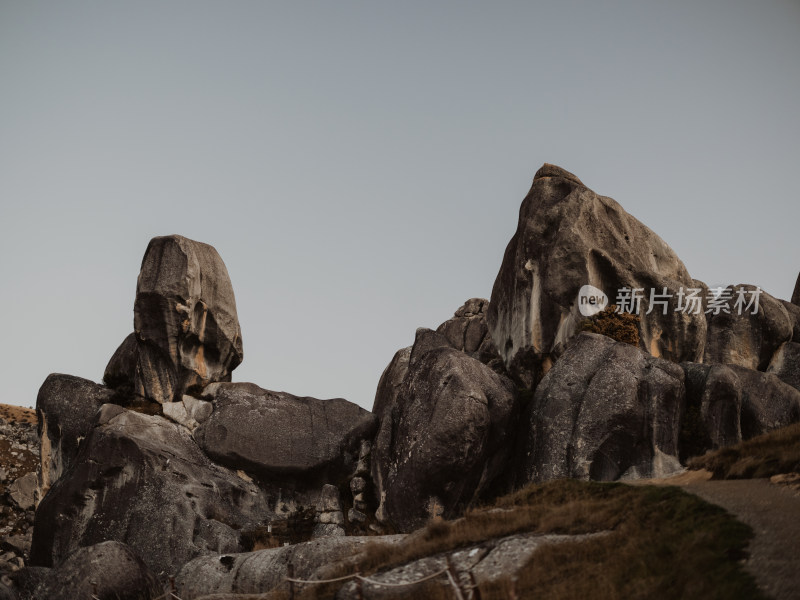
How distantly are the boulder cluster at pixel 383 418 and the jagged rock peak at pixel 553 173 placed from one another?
28cm

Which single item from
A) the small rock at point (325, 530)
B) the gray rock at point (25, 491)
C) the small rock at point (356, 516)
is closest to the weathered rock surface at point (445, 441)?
the small rock at point (356, 516)

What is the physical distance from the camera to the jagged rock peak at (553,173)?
4964 centimetres

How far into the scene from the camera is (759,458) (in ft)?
83.9

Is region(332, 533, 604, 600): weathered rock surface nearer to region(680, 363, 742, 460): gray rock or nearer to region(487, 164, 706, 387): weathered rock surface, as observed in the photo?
region(680, 363, 742, 460): gray rock

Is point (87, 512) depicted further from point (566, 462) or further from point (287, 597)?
point (566, 462)

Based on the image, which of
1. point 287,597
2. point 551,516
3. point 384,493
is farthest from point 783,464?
point 384,493

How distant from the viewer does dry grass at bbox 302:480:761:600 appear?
1709cm

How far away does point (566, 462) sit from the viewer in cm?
3594

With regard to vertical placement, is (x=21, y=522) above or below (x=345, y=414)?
below

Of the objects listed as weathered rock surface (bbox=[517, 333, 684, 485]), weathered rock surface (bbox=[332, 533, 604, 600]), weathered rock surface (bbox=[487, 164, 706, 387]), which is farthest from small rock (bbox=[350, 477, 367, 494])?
weathered rock surface (bbox=[332, 533, 604, 600])

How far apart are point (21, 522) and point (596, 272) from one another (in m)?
31.8

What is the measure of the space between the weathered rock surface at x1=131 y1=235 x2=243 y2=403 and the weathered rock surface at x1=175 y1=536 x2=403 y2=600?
1871cm

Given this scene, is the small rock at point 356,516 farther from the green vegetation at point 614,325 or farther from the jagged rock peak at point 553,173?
the jagged rock peak at point 553,173

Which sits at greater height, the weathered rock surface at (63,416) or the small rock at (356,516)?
the weathered rock surface at (63,416)
